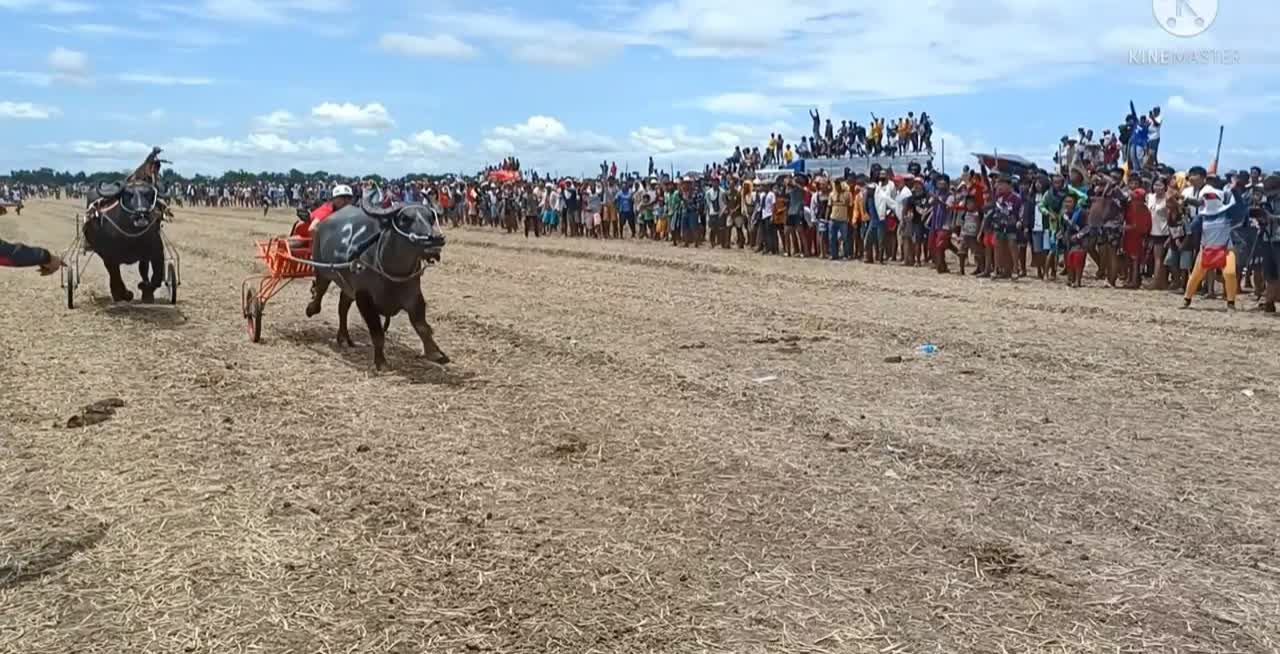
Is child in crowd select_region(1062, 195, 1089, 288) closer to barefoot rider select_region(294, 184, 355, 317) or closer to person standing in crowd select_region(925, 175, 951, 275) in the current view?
person standing in crowd select_region(925, 175, 951, 275)

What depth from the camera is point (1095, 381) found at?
364 inches

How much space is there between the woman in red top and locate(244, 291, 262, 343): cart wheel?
39.3 ft

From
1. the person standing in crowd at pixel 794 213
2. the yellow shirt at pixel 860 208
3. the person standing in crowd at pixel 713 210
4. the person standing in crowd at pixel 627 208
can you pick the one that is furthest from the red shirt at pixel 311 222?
the person standing in crowd at pixel 627 208

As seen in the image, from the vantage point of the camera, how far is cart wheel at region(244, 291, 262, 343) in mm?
11711

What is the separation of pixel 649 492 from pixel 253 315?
6.93 metres

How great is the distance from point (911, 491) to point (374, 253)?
543 cm

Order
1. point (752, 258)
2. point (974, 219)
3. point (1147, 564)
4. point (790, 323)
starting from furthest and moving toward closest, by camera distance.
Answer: point (752, 258) < point (974, 219) < point (790, 323) < point (1147, 564)

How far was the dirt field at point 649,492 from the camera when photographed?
4.73 metres

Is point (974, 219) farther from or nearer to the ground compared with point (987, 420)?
farther from the ground

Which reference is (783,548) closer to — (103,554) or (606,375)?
(103,554)

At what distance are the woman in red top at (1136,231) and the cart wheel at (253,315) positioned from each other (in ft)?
39.3

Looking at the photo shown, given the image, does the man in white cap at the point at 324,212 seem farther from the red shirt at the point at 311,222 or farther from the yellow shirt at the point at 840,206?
the yellow shirt at the point at 840,206

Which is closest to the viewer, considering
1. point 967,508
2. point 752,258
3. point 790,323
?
point 967,508

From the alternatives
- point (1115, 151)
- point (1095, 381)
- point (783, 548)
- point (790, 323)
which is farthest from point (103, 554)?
point (1115, 151)
